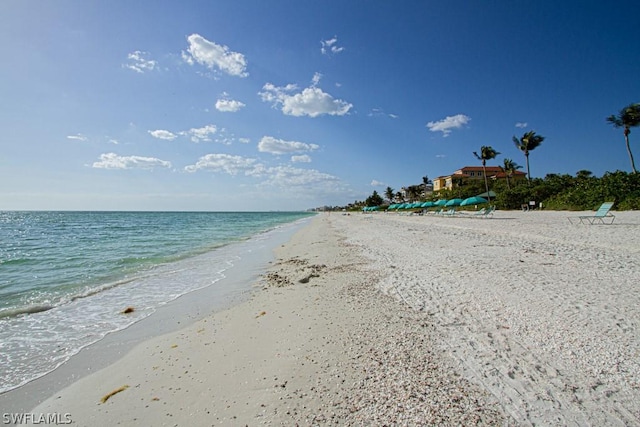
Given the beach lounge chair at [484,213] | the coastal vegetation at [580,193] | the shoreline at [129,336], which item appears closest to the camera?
the shoreline at [129,336]

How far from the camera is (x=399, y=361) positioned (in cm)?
322

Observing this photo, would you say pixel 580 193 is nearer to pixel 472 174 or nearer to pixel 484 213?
pixel 484 213

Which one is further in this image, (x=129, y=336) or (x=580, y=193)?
(x=580, y=193)

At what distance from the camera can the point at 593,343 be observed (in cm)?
→ 340

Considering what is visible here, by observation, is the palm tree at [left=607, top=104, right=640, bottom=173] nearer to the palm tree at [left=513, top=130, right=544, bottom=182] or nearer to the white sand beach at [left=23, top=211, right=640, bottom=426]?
the palm tree at [left=513, top=130, right=544, bottom=182]

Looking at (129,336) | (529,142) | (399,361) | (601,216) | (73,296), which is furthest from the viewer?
→ (529,142)

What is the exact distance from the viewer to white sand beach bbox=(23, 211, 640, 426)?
248 centimetres

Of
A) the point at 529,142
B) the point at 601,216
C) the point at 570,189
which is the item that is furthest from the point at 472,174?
the point at 601,216

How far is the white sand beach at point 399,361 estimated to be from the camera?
2.48 m

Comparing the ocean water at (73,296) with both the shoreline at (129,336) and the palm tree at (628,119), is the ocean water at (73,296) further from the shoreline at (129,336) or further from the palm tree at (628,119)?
the palm tree at (628,119)

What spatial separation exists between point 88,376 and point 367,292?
4825mm

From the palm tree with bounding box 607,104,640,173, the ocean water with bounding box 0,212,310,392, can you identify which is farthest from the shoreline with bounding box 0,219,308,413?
the palm tree with bounding box 607,104,640,173

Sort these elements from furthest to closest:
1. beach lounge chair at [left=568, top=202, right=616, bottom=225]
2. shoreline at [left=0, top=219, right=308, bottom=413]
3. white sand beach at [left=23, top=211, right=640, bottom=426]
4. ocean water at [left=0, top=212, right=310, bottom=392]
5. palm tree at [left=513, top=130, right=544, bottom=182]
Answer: palm tree at [left=513, top=130, right=544, bottom=182] → beach lounge chair at [left=568, top=202, right=616, bottom=225] → ocean water at [left=0, top=212, right=310, bottom=392] → shoreline at [left=0, top=219, right=308, bottom=413] → white sand beach at [left=23, top=211, right=640, bottom=426]

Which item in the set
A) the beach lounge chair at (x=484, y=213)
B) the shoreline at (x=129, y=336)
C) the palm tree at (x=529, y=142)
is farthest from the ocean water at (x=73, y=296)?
the palm tree at (x=529, y=142)
